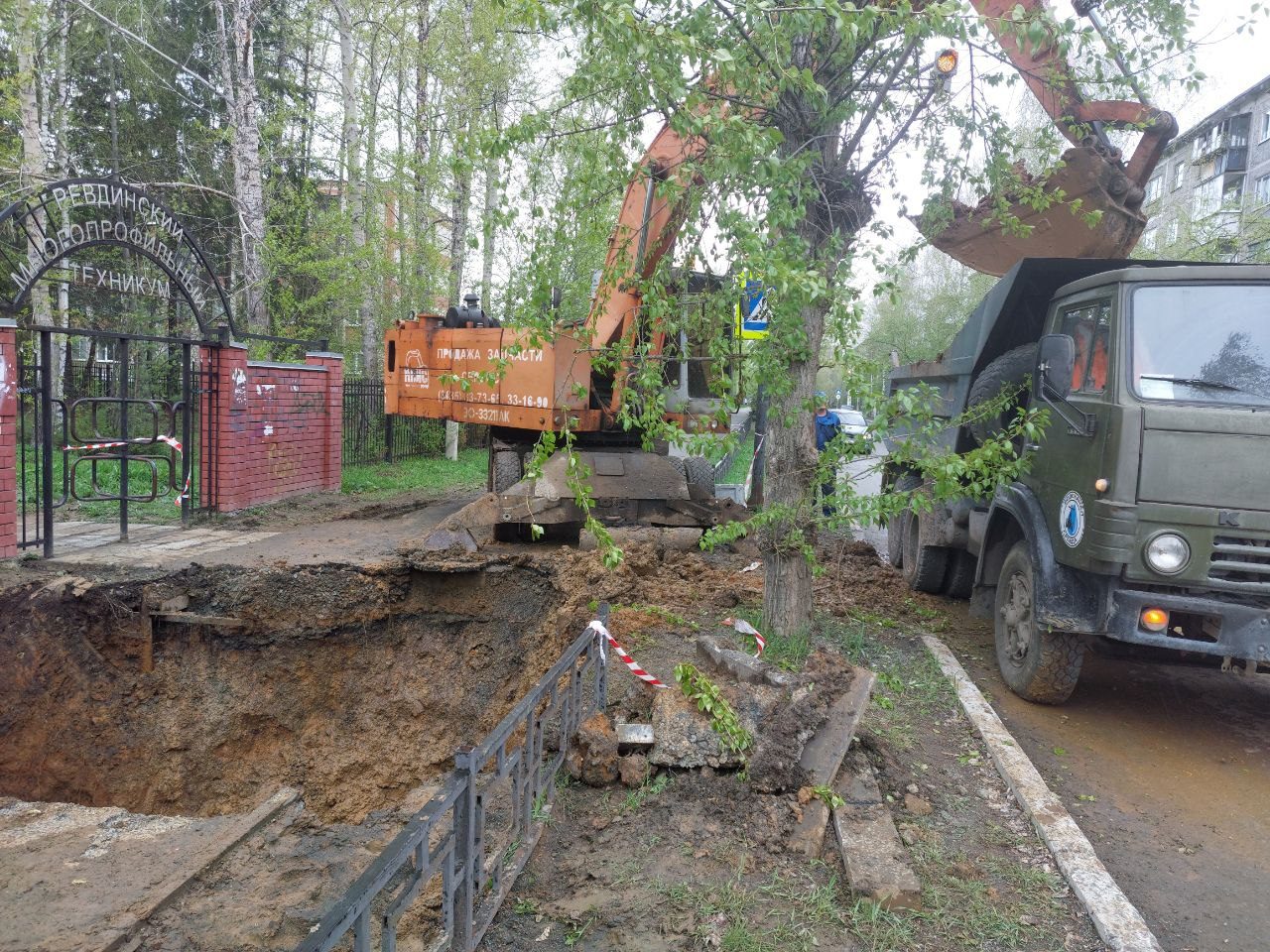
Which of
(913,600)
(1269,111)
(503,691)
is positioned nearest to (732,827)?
(503,691)

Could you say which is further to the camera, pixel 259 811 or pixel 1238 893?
pixel 259 811

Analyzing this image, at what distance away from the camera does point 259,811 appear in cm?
488

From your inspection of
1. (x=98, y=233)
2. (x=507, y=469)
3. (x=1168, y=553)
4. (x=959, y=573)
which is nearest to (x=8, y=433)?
(x=98, y=233)

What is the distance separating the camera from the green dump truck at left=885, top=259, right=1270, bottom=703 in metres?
4.30

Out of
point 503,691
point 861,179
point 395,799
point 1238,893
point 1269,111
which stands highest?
point 1269,111

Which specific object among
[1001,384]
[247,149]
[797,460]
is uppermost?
[247,149]

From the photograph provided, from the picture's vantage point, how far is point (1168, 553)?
435 centimetres

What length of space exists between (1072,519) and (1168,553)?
20.8 inches

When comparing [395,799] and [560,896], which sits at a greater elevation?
[560,896]

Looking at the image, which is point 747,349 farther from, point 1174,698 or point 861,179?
point 1174,698

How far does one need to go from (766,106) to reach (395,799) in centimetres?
577

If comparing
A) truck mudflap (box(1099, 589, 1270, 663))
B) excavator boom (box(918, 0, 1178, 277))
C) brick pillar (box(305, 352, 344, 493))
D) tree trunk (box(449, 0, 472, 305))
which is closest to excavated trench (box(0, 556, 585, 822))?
truck mudflap (box(1099, 589, 1270, 663))

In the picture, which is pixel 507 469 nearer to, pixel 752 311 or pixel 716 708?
pixel 752 311

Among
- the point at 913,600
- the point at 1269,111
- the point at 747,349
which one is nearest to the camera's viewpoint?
the point at 747,349
